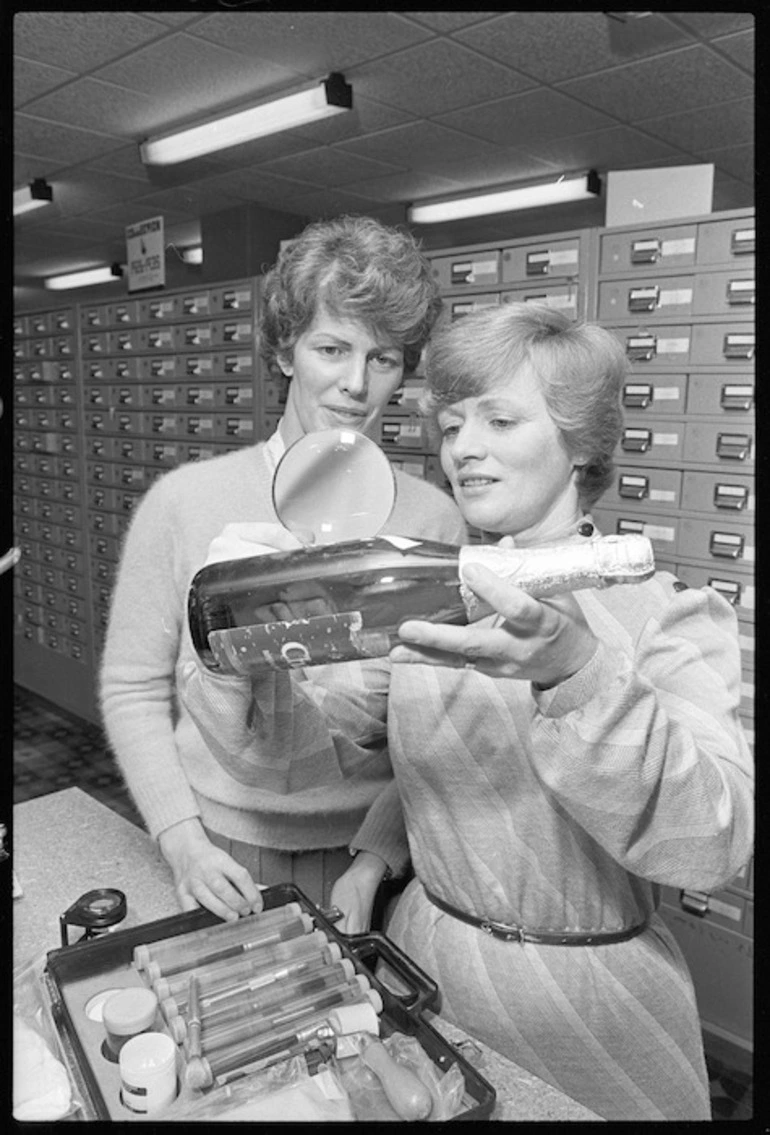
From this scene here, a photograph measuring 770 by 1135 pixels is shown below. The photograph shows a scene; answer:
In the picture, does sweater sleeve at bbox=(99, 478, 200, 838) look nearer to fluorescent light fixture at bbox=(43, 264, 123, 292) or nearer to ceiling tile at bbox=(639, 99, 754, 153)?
ceiling tile at bbox=(639, 99, 754, 153)

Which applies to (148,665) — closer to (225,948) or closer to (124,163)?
(225,948)

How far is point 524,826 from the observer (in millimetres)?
790

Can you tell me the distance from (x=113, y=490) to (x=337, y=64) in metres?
1.80

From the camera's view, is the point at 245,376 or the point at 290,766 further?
the point at 245,376

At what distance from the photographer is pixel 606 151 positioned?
3.82 m

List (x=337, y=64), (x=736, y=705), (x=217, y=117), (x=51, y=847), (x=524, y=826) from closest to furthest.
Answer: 1. (x=736, y=705)
2. (x=524, y=826)
3. (x=51, y=847)
4. (x=337, y=64)
5. (x=217, y=117)

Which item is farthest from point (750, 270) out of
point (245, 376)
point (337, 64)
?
point (337, 64)

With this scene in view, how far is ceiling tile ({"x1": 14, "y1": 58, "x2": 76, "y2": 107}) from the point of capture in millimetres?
2594

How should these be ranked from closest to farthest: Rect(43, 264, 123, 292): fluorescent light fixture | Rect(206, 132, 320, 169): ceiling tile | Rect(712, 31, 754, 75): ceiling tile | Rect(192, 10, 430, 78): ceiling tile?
1. Rect(192, 10, 430, 78): ceiling tile
2. Rect(712, 31, 754, 75): ceiling tile
3. Rect(206, 132, 320, 169): ceiling tile
4. Rect(43, 264, 123, 292): fluorescent light fixture

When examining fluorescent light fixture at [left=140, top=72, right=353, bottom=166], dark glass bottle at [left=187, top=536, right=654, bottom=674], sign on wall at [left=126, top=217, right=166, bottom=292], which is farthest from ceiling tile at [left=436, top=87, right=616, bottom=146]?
dark glass bottle at [left=187, top=536, right=654, bottom=674]

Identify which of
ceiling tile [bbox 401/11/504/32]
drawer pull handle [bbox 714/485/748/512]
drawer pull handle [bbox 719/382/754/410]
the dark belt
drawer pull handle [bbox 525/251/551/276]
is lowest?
the dark belt

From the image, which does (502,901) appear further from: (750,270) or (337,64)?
(337,64)

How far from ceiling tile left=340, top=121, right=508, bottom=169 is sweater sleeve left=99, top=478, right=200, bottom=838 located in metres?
2.95

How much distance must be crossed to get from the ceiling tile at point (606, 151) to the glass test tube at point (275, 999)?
373cm
